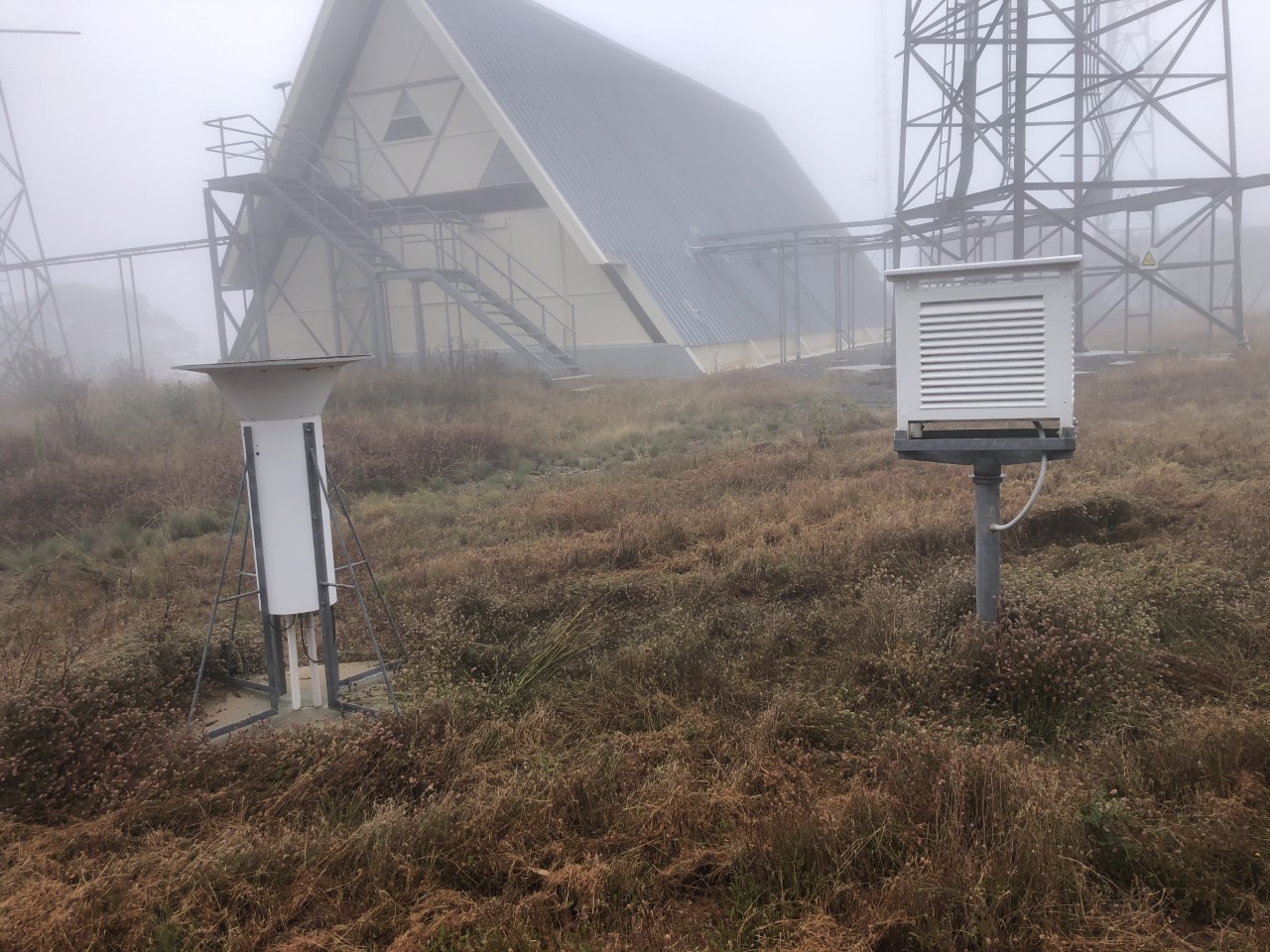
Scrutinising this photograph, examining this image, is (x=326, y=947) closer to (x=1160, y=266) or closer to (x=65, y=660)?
(x=65, y=660)

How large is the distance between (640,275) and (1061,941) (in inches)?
831

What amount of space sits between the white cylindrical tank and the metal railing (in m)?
18.4

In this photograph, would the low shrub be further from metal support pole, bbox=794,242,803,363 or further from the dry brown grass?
metal support pole, bbox=794,242,803,363

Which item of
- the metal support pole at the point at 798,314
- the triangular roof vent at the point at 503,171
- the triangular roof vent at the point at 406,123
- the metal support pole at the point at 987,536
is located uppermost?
the triangular roof vent at the point at 406,123

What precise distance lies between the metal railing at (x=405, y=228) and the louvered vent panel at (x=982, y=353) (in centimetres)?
1898

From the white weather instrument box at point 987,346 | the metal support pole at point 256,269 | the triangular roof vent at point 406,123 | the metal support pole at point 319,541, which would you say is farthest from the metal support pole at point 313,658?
the triangular roof vent at point 406,123

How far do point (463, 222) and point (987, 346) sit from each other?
72.4 feet

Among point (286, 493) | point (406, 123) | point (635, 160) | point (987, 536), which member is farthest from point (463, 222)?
point (987, 536)

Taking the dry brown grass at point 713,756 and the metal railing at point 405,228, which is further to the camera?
the metal railing at point 405,228

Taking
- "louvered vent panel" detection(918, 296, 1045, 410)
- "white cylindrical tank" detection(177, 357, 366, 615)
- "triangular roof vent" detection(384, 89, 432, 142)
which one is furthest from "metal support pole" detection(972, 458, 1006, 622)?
"triangular roof vent" detection(384, 89, 432, 142)

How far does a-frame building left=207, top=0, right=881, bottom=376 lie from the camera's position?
2302 cm

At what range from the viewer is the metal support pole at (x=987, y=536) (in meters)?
4.86

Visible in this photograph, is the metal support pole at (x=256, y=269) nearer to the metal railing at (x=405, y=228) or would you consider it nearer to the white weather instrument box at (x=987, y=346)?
the metal railing at (x=405, y=228)

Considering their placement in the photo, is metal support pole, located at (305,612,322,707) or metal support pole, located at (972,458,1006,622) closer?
metal support pole, located at (972,458,1006,622)
